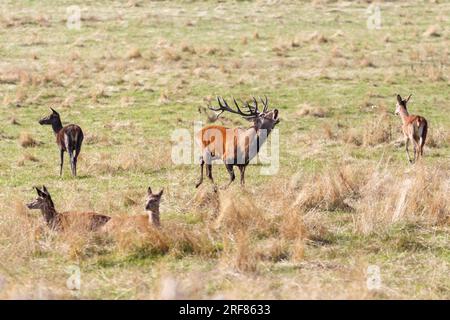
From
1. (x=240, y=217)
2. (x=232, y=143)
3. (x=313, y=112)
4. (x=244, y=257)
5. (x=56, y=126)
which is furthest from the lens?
(x=313, y=112)

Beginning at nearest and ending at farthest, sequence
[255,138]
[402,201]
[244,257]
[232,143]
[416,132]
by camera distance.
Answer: [244,257]
[402,201]
[232,143]
[255,138]
[416,132]

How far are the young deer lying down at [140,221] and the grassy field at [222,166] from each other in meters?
0.22

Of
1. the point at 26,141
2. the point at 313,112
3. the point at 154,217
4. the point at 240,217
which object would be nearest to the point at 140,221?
the point at 154,217

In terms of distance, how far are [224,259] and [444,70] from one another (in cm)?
1906

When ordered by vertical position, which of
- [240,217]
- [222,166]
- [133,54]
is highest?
[133,54]

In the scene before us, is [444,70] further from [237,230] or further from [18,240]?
[18,240]

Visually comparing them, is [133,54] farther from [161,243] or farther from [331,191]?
[161,243]

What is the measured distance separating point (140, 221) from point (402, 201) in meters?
3.91

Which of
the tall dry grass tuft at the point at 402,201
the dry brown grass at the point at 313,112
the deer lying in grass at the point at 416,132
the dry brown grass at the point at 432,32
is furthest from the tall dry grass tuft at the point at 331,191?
the dry brown grass at the point at 432,32

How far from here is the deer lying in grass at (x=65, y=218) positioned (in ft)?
32.8

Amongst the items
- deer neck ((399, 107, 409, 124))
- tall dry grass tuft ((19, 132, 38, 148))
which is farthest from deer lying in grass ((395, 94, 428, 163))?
tall dry grass tuft ((19, 132, 38, 148))

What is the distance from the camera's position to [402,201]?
35.6 feet

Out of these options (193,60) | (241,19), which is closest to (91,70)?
(193,60)

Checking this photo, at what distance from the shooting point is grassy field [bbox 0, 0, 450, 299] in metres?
8.76
